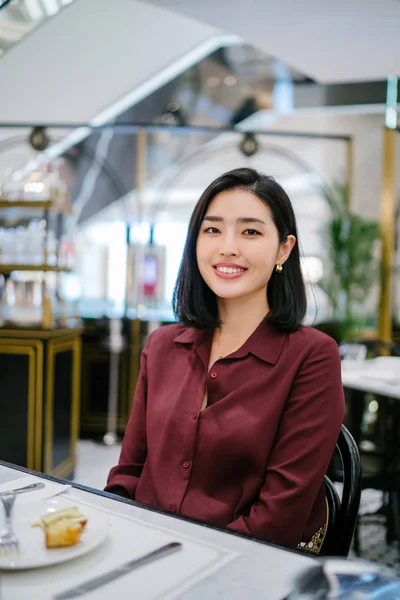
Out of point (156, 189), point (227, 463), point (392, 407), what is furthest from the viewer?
point (156, 189)

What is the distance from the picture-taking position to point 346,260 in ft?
18.5

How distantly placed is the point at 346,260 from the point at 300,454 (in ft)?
15.0

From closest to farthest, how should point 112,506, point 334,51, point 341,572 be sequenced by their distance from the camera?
point 341,572, point 112,506, point 334,51

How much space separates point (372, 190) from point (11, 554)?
6.06m

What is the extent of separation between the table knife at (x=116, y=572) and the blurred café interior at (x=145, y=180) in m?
2.12

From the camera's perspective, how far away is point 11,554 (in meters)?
0.88

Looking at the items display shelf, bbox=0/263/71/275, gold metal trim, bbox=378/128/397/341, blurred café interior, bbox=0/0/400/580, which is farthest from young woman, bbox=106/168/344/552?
gold metal trim, bbox=378/128/397/341

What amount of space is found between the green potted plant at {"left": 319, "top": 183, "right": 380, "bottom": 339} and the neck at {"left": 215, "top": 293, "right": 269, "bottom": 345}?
167 inches

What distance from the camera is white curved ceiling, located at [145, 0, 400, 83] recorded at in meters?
3.71

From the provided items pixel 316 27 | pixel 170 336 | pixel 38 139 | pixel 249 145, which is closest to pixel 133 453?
pixel 170 336

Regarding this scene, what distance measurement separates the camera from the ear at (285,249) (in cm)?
145

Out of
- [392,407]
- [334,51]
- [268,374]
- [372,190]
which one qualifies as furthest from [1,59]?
[268,374]

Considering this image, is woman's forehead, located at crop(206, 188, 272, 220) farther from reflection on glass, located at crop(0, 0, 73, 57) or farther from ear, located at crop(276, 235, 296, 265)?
reflection on glass, located at crop(0, 0, 73, 57)

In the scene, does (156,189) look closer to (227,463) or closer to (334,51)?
(334,51)
